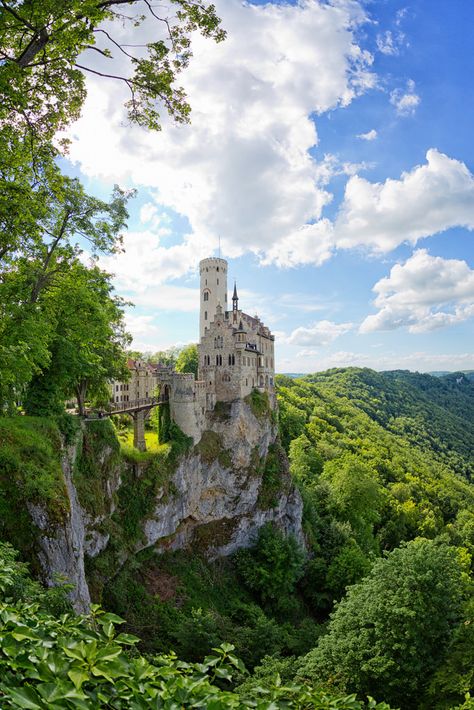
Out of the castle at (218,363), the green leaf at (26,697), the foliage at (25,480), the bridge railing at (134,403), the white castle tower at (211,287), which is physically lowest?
the foliage at (25,480)

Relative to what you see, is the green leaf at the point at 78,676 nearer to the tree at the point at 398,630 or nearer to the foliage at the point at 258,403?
the tree at the point at 398,630

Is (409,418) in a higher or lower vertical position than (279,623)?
higher

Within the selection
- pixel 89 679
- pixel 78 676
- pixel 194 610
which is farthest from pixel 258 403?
pixel 78 676

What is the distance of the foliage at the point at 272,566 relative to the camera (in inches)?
1590

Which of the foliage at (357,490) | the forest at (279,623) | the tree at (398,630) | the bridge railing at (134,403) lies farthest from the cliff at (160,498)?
the tree at (398,630)

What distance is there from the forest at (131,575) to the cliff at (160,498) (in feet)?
2.60

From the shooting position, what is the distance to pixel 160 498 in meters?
34.2

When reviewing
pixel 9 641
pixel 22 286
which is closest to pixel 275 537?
pixel 22 286

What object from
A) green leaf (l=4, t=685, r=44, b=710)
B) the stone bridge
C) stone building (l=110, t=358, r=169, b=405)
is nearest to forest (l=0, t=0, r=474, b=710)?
green leaf (l=4, t=685, r=44, b=710)

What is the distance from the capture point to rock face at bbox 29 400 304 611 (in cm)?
2116

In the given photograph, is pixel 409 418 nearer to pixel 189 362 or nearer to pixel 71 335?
pixel 189 362

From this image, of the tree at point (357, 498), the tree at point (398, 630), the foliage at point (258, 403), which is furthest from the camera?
the tree at point (357, 498)

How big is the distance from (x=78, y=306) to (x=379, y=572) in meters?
24.9

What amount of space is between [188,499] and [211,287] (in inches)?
1086
